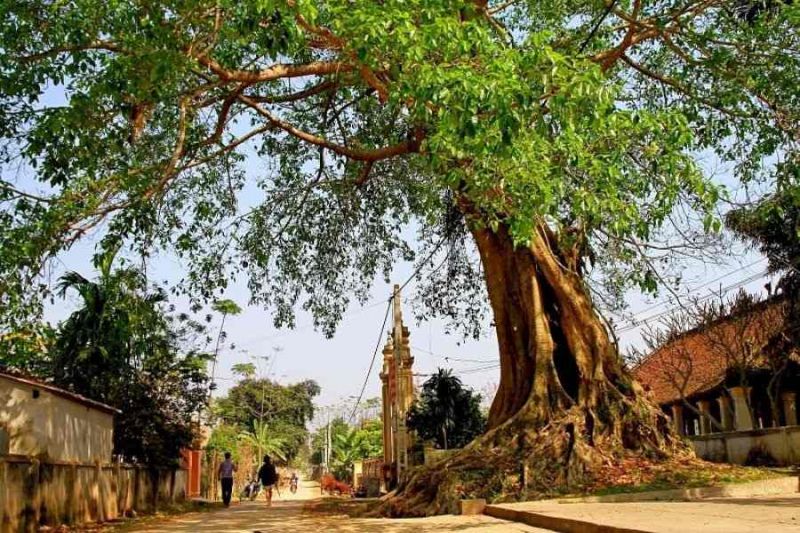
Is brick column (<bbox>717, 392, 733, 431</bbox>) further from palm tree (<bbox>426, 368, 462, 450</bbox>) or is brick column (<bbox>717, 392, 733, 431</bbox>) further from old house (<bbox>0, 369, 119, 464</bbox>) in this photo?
old house (<bbox>0, 369, 119, 464</bbox>)

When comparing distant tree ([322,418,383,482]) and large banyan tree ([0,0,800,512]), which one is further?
distant tree ([322,418,383,482])

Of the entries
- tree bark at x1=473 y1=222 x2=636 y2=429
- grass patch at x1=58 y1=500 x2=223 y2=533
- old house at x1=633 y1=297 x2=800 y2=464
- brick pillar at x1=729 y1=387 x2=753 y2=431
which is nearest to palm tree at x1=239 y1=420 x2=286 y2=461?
grass patch at x1=58 y1=500 x2=223 y2=533

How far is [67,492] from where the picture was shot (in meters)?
12.6

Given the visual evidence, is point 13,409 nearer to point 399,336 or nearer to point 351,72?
point 351,72

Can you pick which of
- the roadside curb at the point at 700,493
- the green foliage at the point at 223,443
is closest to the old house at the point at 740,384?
the roadside curb at the point at 700,493

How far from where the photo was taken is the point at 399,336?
21281mm

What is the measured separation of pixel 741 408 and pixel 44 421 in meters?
16.7

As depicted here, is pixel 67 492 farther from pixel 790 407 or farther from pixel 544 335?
pixel 790 407

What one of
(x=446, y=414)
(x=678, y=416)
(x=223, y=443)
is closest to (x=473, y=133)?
(x=446, y=414)

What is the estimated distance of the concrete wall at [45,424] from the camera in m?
12.6

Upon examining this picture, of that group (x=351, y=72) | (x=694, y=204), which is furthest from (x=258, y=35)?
(x=694, y=204)

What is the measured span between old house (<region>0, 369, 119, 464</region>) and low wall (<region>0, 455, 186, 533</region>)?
0.41 metres

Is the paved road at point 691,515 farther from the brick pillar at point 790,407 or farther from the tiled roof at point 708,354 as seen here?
the brick pillar at point 790,407

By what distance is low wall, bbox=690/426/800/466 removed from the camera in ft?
53.4
